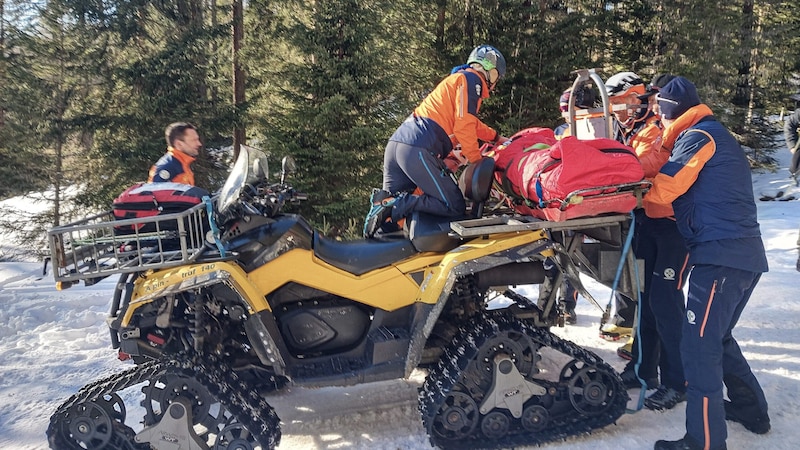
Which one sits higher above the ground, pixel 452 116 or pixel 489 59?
pixel 489 59

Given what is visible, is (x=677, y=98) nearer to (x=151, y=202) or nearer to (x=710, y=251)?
(x=710, y=251)

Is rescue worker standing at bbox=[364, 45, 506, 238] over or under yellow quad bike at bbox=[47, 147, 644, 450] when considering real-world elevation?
over

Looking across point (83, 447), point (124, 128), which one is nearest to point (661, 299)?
point (83, 447)

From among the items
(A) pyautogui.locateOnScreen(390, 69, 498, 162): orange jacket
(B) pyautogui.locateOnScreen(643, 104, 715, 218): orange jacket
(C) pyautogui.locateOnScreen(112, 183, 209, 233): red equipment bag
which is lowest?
(C) pyautogui.locateOnScreen(112, 183, 209, 233): red equipment bag

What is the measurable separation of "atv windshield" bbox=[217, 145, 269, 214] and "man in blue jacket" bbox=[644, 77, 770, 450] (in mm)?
2341

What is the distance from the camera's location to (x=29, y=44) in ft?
37.8

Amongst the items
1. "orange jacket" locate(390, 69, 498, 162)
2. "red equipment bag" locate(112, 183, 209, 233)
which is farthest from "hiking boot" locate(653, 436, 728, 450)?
"red equipment bag" locate(112, 183, 209, 233)

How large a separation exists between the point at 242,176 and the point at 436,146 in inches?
68.6

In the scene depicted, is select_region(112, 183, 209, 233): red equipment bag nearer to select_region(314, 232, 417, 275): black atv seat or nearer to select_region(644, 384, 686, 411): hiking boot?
select_region(314, 232, 417, 275): black atv seat

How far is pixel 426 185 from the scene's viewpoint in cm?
415

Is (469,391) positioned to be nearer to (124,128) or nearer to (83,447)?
(83,447)

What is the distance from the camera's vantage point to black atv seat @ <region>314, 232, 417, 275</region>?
3436 mm

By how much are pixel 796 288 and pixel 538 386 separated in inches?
169

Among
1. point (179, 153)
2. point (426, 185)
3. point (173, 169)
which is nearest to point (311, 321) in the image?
point (426, 185)
